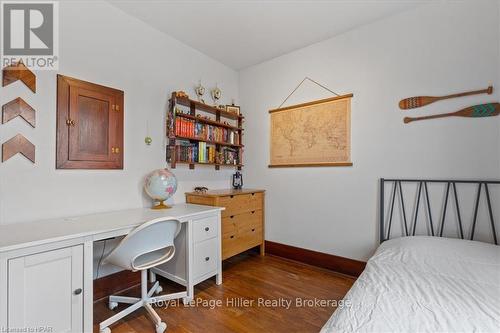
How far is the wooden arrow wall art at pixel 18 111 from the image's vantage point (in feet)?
5.01

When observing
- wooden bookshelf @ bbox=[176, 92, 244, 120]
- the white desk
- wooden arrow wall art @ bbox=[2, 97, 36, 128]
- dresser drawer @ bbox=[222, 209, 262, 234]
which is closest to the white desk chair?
the white desk

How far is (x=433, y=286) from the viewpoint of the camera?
3.78ft

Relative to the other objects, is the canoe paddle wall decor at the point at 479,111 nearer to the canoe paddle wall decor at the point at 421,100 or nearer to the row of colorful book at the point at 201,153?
the canoe paddle wall decor at the point at 421,100

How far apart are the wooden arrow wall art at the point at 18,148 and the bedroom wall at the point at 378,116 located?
7.41 ft

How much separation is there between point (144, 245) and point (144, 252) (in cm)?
5

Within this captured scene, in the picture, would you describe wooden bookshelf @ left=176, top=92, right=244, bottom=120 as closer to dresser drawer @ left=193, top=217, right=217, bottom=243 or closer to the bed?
dresser drawer @ left=193, top=217, right=217, bottom=243

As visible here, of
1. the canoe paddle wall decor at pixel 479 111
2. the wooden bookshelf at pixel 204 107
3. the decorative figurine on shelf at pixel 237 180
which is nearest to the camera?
the canoe paddle wall decor at pixel 479 111

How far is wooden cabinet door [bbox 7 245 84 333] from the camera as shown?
113 centimetres

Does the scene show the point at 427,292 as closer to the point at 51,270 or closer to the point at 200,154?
the point at 51,270

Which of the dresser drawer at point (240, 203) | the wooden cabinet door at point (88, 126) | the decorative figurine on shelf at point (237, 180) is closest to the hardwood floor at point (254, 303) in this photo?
the dresser drawer at point (240, 203)

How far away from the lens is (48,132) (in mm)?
1695

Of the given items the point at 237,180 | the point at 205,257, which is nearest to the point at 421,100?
the point at 237,180

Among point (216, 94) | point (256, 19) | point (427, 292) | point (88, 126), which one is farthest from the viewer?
point (216, 94)

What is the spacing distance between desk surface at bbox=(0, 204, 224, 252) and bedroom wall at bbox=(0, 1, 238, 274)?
165 millimetres
